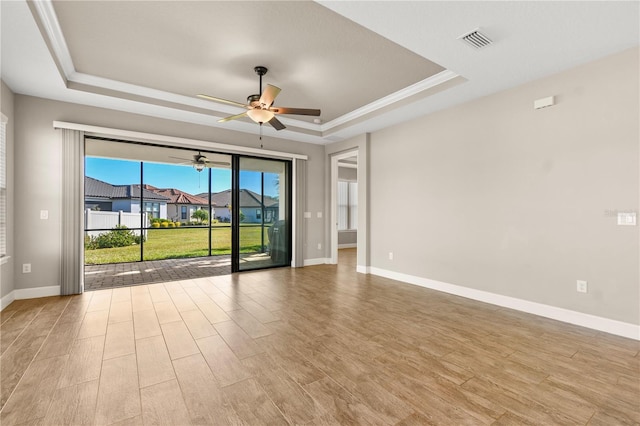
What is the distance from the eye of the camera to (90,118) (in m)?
4.31

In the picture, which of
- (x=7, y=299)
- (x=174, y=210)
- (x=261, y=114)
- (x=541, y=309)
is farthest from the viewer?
(x=174, y=210)

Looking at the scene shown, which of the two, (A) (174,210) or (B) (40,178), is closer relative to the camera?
(B) (40,178)

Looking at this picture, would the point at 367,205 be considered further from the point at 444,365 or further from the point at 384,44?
the point at 444,365

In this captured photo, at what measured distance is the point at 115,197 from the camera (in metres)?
7.90

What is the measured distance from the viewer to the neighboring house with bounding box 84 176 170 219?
762cm

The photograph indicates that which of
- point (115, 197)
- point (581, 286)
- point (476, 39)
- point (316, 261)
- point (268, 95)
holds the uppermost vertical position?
point (476, 39)

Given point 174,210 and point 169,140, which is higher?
point 169,140

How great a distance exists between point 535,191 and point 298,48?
10.4 feet

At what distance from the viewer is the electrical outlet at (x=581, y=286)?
3.09 meters

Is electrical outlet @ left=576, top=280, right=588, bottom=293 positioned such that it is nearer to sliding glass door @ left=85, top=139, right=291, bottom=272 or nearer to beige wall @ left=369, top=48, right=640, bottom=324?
beige wall @ left=369, top=48, right=640, bottom=324

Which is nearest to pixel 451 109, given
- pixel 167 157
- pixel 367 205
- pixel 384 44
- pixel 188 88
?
pixel 384 44

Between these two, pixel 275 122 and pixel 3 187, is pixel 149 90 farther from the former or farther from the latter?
pixel 3 187

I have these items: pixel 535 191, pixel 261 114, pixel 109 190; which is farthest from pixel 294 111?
pixel 109 190

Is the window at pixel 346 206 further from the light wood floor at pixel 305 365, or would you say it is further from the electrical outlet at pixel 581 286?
the electrical outlet at pixel 581 286
